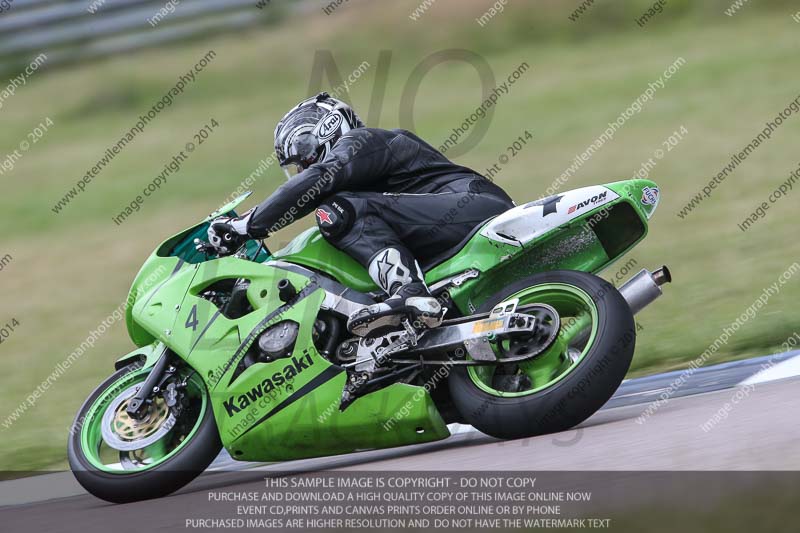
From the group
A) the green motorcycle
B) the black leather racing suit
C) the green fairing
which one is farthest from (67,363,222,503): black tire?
the black leather racing suit

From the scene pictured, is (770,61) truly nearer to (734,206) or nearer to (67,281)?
(734,206)

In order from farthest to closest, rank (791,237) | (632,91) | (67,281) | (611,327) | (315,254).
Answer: (632,91) < (67,281) < (791,237) < (315,254) < (611,327)

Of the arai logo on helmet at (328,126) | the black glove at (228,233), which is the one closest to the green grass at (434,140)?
the black glove at (228,233)

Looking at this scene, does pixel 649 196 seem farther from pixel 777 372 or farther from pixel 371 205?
pixel 777 372

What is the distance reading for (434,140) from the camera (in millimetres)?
15617

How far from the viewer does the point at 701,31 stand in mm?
18391

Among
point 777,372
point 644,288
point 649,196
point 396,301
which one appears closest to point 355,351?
point 396,301

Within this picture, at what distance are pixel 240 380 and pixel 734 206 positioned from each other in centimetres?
699

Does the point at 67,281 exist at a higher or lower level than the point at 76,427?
lower

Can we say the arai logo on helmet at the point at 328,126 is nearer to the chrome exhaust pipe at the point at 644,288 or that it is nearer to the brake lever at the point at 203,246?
the brake lever at the point at 203,246

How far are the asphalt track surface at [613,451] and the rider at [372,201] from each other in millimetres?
882

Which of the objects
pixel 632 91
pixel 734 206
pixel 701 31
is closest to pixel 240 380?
pixel 734 206

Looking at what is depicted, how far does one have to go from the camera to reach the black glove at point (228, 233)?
5.58 meters

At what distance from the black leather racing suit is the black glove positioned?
2.1 inches
